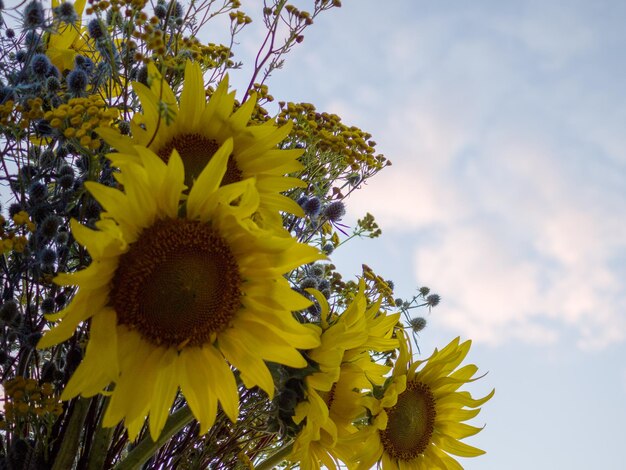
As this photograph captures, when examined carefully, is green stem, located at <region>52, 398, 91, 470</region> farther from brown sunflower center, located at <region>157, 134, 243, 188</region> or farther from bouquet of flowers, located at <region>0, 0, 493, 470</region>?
brown sunflower center, located at <region>157, 134, 243, 188</region>

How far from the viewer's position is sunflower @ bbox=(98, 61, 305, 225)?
26.7 inches

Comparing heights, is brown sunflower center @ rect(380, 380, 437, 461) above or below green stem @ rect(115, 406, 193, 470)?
below

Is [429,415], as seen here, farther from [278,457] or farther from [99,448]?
[99,448]

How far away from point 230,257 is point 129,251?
82mm

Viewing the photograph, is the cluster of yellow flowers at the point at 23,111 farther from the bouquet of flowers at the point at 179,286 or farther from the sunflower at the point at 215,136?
the sunflower at the point at 215,136

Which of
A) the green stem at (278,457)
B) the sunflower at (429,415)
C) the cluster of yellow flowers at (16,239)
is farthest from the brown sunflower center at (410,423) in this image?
the cluster of yellow flowers at (16,239)

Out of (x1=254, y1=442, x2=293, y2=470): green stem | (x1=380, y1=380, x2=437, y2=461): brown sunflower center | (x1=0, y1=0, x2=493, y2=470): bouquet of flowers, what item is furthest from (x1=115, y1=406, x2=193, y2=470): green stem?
(x1=380, y1=380, x2=437, y2=461): brown sunflower center

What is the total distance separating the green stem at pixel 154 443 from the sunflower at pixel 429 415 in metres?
0.21

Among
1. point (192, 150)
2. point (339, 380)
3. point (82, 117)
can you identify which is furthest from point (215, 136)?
point (339, 380)

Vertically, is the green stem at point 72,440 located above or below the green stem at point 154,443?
above

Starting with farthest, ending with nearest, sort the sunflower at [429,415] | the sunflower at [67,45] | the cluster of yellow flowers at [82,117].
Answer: the sunflower at [67,45]
the sunflower at [429,415]
the cluster of yellow flowers at [82,117]

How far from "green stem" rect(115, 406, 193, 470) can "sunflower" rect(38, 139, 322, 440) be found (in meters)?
0.06

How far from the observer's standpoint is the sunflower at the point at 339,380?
0.71 meters

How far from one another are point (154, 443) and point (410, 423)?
0.30 metres
